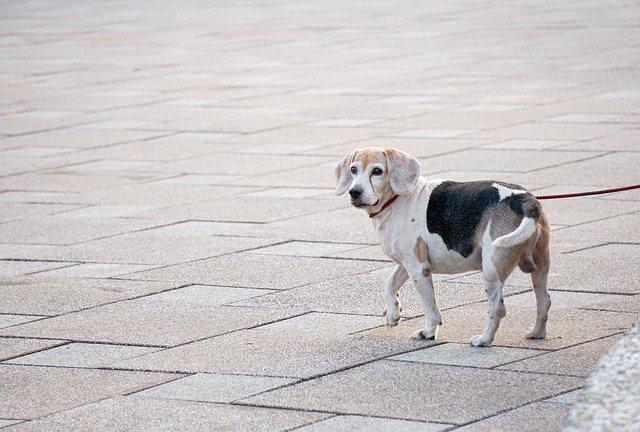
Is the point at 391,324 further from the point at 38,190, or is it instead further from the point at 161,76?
the point at 161,76

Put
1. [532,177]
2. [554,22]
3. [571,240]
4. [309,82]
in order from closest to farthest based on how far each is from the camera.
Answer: [571,240]
[532,177]
[309,82]
[554,22]

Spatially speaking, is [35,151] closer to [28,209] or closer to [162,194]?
[28,209]

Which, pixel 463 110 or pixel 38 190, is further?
pixel 463 110

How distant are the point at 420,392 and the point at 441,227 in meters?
1.01

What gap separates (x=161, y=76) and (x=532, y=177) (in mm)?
9109

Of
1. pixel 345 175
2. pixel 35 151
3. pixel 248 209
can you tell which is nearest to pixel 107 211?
pixel 248 209

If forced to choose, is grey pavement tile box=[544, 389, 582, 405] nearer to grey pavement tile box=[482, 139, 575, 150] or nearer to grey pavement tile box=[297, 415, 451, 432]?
grey pavement tile box=[297, 415, 451, 432]

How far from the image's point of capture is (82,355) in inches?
249

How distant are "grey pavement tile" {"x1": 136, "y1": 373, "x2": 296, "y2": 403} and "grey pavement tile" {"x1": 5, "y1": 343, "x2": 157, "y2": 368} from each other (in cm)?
54

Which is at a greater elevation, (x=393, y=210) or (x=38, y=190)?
(x=393, y=210)

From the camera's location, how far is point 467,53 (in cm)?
1903

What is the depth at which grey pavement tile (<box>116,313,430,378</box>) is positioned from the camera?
19.7 ft

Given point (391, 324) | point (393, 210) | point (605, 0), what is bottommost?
point (605, 0)

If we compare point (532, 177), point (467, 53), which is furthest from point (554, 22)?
point (532, 177)
